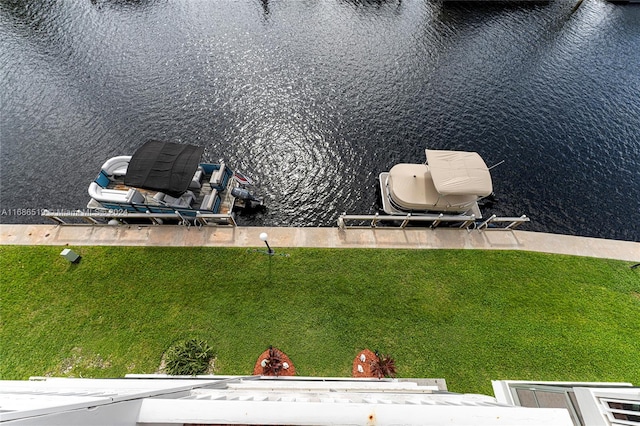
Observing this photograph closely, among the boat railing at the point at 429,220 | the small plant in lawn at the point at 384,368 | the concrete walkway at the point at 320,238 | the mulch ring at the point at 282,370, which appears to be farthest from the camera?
the boat railing at the point at 429,220

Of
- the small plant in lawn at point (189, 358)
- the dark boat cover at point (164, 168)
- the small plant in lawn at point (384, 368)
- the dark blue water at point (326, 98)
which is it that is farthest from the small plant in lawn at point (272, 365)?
the dark boat cover at point (164, 168)

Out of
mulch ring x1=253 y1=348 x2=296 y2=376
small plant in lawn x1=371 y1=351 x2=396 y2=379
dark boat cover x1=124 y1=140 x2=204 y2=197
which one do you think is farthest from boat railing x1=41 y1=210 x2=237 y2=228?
small plant in lawn x1=371 y1=351 x2=396 y2=379

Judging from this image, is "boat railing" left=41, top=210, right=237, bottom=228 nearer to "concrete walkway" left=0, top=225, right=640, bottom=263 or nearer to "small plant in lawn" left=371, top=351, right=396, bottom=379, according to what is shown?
"concrete walkway" left=0, top=225, right=640, bottom=263

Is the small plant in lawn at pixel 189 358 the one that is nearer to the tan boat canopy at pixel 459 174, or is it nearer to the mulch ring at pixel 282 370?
the mulch ring at pixel 282 370

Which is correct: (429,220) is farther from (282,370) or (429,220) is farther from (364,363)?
(282,370)

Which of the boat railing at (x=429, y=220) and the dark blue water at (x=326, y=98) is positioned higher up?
the dark blue water at (x=326, y=98)
